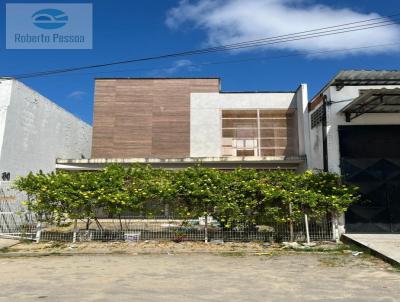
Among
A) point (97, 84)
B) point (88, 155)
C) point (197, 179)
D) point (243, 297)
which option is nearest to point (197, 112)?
point (97, 84)

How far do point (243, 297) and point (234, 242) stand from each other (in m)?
5.98

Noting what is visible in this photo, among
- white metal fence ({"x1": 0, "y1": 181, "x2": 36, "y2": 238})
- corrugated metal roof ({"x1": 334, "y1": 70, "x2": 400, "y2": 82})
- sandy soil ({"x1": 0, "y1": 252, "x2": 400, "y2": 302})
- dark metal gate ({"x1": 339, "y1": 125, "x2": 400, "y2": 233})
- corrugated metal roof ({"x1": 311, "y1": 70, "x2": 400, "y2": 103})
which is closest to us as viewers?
sandy soil ({"x1": 0, "y1": 252, "x2": 400, "y2": 302})

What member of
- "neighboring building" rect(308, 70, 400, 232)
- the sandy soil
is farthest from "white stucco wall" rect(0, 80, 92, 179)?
"neighboring building" rect(308, 70, 400, 232)

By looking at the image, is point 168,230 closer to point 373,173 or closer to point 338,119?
point 338,119

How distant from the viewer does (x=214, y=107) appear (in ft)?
66.3

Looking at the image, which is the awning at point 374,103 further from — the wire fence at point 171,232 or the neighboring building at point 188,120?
the neighboring building at point 188,120

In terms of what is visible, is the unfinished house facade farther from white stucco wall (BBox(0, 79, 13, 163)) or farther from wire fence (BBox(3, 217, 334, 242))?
wire fence (BBox(3, 217, 334, 242))

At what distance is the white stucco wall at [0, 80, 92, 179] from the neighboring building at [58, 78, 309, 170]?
1.66 m

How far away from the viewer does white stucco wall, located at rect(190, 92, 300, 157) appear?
1994 cm

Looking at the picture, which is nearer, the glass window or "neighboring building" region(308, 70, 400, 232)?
"neighboring building" region(308, 70, 400, 232)

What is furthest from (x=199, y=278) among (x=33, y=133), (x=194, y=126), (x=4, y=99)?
(x=194, y=126)

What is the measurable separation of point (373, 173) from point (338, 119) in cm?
215

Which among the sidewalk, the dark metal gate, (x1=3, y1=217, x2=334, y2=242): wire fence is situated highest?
the dark metal gate

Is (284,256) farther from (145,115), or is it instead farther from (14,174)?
(145,115)
